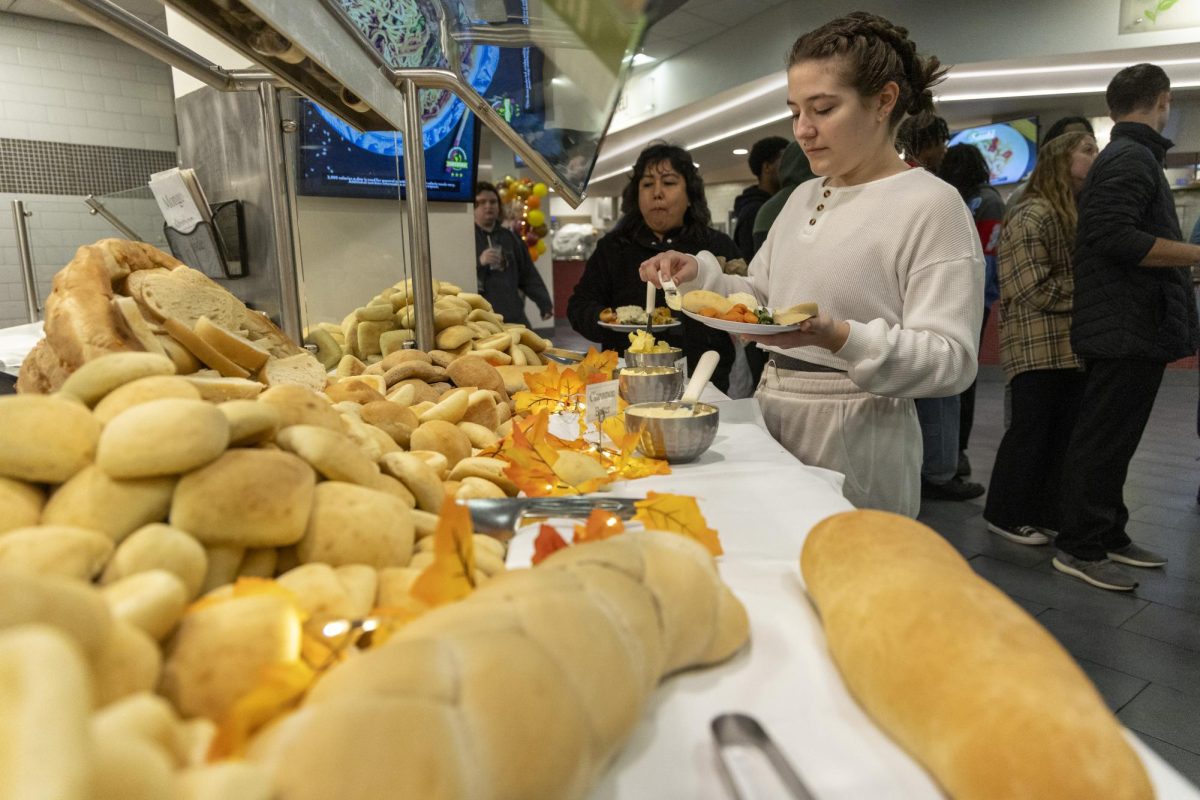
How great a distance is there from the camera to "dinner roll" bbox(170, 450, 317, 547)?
23.8 inches

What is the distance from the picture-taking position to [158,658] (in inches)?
18.4

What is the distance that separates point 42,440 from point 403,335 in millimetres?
1671

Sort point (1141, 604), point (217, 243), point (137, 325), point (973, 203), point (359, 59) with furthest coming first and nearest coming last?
point (973, 203) < point (1141, 604) < point (217, 243) < point (359, 59) < point (137, 325)

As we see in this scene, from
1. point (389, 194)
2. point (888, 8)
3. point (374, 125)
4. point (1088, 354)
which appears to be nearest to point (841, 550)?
point (374, 125)

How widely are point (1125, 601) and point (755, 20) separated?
27.6 feet

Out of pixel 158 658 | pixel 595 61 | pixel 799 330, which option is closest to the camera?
pixel 158 658

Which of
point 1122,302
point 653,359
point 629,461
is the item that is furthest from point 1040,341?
point 629,461

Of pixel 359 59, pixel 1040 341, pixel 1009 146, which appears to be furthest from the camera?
pixel 1009 146

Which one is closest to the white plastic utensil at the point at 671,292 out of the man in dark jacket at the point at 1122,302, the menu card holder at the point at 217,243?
the menu card holder at the point at 217,243

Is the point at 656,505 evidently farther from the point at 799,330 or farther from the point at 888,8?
the point at 888,8

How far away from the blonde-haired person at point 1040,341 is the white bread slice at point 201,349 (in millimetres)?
3198

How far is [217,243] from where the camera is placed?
2.45 meters

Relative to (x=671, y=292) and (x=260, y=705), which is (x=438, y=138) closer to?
(x=671, y=292)

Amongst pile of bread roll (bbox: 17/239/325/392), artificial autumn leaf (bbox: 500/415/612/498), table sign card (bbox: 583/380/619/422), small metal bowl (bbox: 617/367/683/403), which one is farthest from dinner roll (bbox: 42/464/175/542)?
small metal bowl (bbox: 617/367/683/403)
